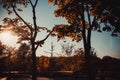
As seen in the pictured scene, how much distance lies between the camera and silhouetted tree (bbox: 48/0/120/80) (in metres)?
21.7

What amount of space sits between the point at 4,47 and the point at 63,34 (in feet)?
150

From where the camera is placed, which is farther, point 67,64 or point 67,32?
point 67,64

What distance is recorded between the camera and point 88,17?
81.7ft

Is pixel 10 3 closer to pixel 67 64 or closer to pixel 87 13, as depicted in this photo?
pixel 87 13

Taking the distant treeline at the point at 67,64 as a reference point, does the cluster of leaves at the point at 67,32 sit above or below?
above

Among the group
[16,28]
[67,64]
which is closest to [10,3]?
[16,28]

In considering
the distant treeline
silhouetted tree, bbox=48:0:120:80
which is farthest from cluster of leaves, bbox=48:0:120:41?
the distant treeline

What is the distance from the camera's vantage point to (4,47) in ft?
222

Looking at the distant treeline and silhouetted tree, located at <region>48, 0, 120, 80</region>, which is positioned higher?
silhouetted tree, located at <region>48, 0, 120, 80</region>

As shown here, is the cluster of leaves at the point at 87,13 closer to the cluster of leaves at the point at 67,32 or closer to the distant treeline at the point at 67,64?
the cluster of leaves at the point at 67,32

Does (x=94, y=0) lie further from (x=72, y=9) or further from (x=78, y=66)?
(x=78, y=66)

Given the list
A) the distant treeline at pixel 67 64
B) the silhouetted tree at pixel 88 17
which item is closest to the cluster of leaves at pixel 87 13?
the silhouetted tree at pixel 88 17

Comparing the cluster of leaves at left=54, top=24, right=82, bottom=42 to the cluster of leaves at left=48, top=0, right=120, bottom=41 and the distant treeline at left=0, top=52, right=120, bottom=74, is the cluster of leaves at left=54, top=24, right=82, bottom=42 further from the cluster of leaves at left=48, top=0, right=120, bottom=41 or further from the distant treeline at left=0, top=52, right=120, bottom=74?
the distant treeline at left=0, top=52, right=120, bottom=74

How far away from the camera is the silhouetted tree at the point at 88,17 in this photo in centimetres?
2167
